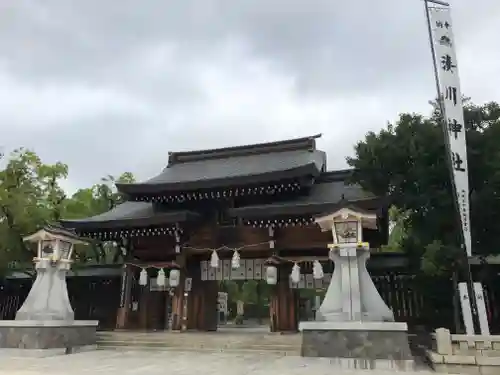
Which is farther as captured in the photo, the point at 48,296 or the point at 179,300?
the point at 179,300

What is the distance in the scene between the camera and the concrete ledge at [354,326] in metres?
9.91

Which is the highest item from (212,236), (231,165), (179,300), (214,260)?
(231,165)

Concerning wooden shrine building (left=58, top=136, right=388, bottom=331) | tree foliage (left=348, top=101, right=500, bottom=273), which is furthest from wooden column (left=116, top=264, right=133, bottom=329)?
tree foliage (left=348, top=101, right=500, bottom=273)

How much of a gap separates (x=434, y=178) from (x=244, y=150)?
11.3 m

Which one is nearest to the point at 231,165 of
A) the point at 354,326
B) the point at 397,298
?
the point at 397,298

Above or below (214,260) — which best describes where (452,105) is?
above

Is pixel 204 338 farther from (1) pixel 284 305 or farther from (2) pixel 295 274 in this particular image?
(2) pixel 295 274

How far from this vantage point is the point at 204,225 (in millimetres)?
16750

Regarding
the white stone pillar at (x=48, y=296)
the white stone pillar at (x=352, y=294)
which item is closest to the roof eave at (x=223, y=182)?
the white stone pillar at (x=48, y=296)

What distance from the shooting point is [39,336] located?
12.4 meters

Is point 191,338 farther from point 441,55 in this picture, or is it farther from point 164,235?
point 441,55

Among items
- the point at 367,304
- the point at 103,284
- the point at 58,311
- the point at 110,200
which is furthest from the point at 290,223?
the point at 110,200

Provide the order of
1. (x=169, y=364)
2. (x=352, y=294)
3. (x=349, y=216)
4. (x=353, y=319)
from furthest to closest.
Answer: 1. (x=349, y=216)
2. (x=352, y=294)
3. (x=353, y=319)
4. (x=169, y=364)

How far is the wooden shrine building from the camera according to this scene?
49.7 ft
